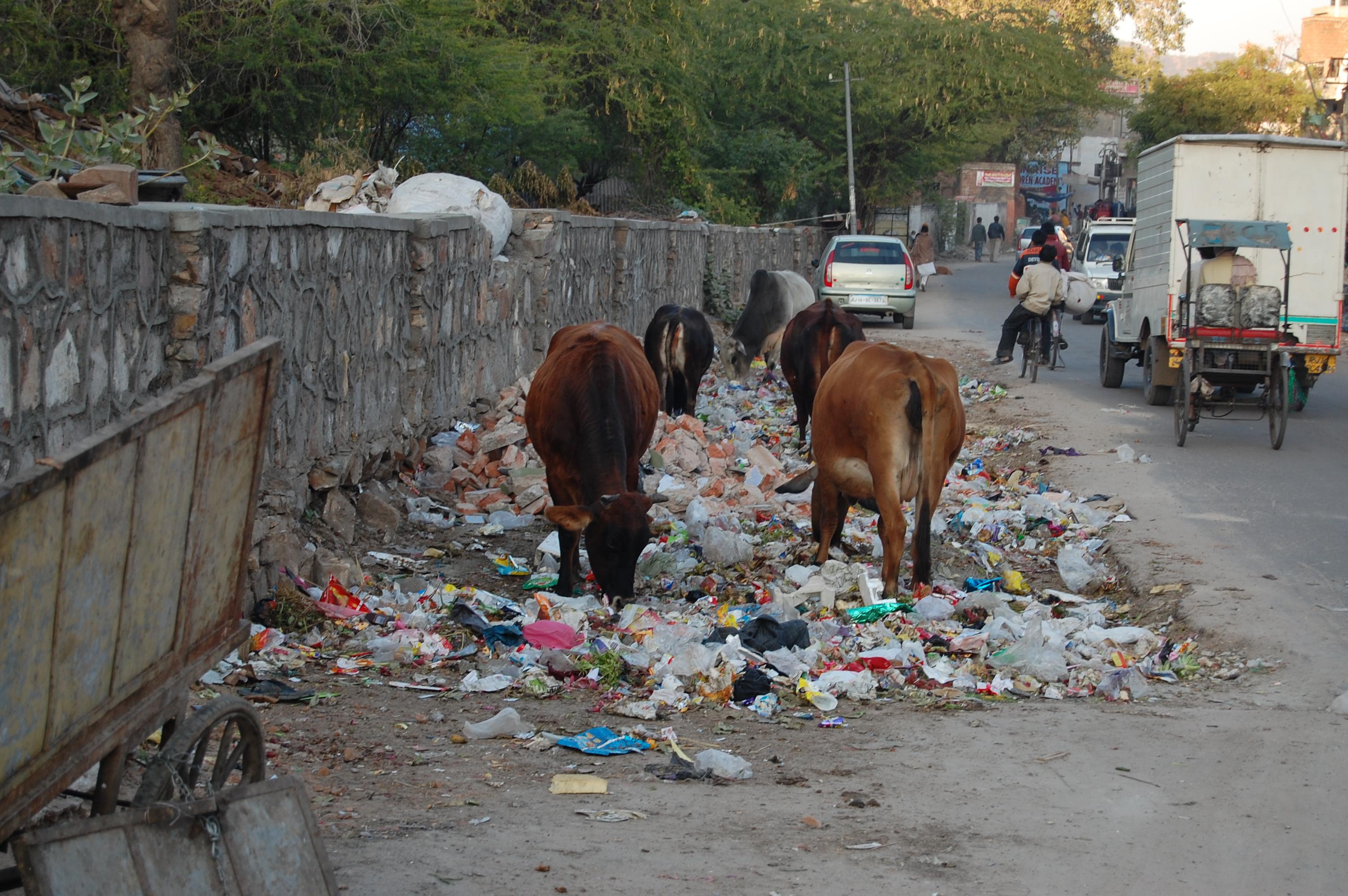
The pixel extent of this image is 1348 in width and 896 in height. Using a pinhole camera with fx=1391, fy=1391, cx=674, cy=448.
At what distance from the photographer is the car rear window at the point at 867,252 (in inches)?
1099

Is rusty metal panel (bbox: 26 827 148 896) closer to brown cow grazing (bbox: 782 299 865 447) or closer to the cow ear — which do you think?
the cow ear

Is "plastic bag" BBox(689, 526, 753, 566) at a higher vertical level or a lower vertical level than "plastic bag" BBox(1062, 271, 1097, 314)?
lower

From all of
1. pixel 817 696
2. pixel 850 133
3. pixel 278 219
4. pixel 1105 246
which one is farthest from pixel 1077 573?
pixel 850 133

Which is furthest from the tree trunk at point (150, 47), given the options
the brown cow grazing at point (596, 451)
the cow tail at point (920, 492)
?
the cow tail at point (920, 492)

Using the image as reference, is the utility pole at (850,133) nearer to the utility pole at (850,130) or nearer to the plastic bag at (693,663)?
the utility pole at (850,130)

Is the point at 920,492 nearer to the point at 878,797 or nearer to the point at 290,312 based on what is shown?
the point at 878,797

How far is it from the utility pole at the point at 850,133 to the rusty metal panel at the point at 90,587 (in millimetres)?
40098

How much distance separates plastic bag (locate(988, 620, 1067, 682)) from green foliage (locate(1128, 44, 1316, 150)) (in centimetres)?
4662

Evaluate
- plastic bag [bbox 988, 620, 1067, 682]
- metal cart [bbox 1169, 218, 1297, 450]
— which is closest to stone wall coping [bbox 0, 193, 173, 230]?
plastic bag [bbox 988, 620, 1067, 682]

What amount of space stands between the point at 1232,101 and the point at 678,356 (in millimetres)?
42712

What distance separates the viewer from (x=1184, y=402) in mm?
13148

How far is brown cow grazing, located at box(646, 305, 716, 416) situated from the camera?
1473cm

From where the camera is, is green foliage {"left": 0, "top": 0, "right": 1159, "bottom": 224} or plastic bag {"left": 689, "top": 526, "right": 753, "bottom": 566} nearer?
plastic bag {"left": 689, "top": 526, "right": 753, "bottom": 566}

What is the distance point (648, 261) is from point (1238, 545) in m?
12.7
